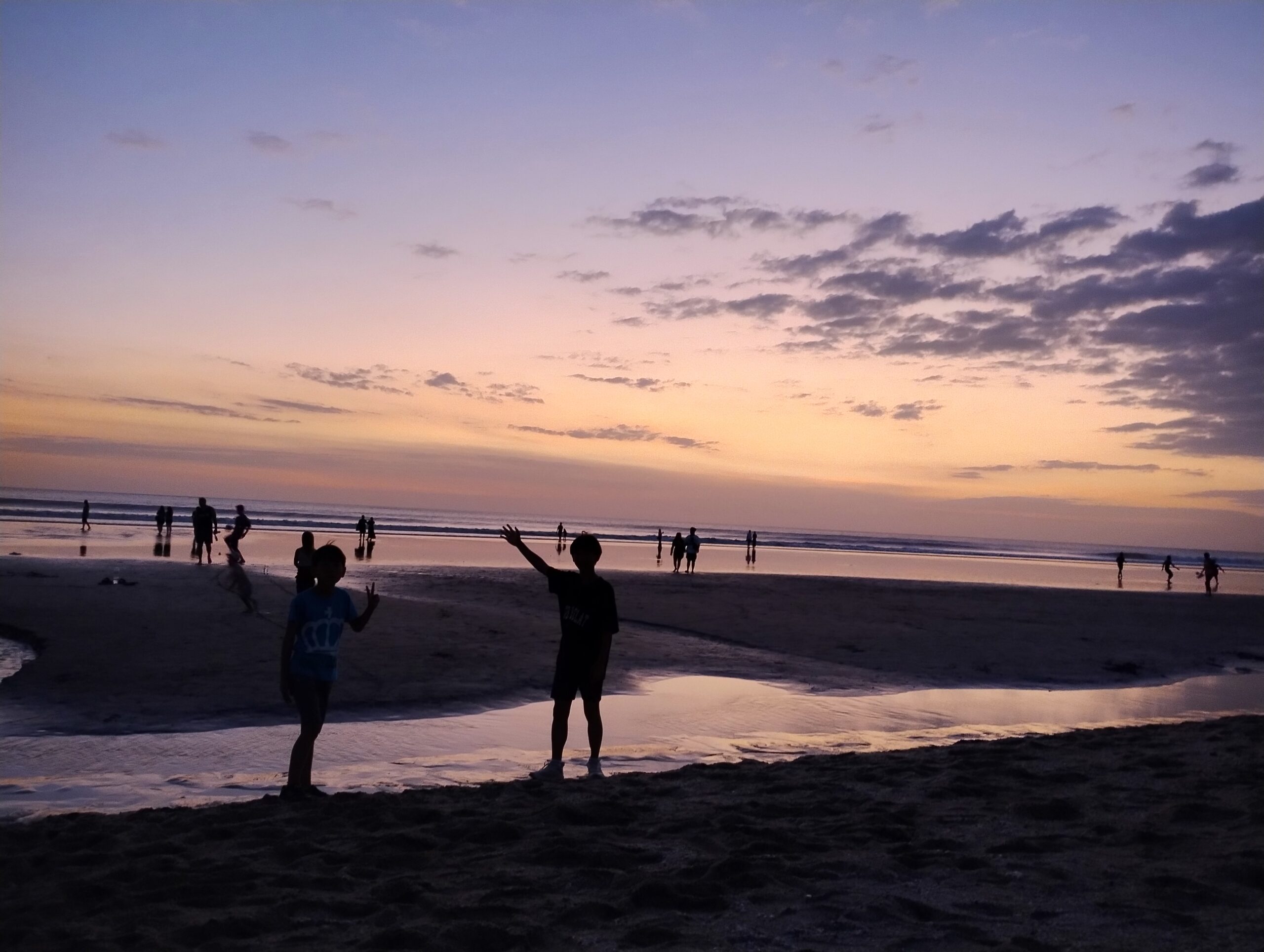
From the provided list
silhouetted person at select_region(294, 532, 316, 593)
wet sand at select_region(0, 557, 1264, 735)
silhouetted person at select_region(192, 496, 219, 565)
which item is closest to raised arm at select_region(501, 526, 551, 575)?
silhouetted person at select_region(294, 532, 316, 593)

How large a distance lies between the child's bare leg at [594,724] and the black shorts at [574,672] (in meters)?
0.21

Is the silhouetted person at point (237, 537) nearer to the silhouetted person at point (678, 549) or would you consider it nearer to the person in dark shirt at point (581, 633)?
the person in dark shirt at point (581, 633)

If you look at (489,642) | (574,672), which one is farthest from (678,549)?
→ (574,672)

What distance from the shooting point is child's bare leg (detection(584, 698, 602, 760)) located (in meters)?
8.70

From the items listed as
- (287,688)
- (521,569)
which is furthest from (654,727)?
(521,569)

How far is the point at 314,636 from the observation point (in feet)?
24.0

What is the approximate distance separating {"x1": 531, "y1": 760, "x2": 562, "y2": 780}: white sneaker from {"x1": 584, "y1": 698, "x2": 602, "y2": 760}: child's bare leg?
1.56 feet

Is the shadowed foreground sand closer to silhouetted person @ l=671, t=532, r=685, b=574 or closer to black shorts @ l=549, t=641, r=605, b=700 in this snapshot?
black shorts @ l=549, t=641, r=605, b=700

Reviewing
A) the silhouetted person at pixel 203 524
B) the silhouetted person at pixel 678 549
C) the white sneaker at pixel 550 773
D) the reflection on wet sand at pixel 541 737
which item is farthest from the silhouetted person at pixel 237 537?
the silhouetted person at pixel 678 549

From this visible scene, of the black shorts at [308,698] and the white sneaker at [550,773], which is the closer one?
the black shorts at [308,698]

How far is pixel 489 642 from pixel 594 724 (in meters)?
7.69

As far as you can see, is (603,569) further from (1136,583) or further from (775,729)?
(1136,583)

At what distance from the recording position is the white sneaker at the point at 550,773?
26.3 feet

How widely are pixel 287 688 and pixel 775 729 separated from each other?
6117 millimetres
